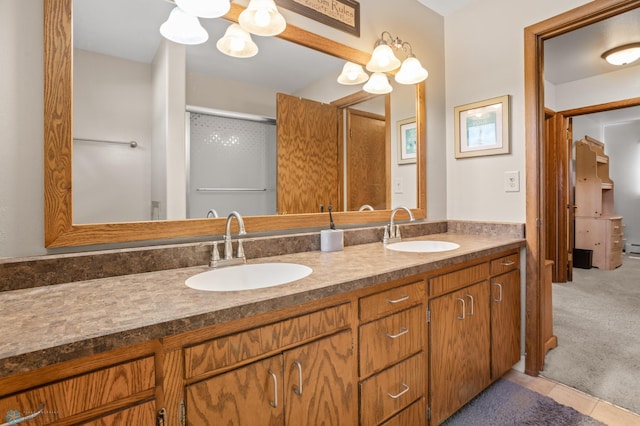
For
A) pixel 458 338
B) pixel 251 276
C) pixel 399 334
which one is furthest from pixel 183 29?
pixel 458 338

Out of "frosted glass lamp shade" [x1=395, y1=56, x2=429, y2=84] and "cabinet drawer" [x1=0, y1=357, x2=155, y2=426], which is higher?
"frosted glass lamp shade" [x1=395, y1=56, x2=429, y2=84]

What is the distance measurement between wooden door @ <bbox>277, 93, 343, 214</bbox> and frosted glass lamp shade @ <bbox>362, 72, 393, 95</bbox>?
311mm

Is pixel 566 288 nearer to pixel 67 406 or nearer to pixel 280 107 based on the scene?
pixel 280 107

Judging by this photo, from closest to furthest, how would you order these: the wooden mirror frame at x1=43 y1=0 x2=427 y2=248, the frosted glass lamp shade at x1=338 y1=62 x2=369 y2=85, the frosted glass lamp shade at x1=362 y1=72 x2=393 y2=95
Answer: the wooden mirror frame at x1=43 y1=0 x2=427 y2=248, the frosted glass lamp shade at x1=338 y1=62 x2=369 y2=85, the frosted glass lamp shade at x1=362 y1=72 x2=393 y2=95

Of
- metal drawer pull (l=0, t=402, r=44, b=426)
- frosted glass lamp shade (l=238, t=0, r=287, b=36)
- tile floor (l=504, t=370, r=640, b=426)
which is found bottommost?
tile floor (l=504, t=370, r=640, b=426)

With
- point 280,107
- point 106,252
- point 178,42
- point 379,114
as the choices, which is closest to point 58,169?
point 106,252

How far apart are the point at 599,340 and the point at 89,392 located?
120 inches

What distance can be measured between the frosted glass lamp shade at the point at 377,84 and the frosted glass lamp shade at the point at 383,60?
124 mm

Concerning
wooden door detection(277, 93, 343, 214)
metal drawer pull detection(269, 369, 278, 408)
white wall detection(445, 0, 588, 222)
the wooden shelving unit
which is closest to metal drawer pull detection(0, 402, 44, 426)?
metal drawer pull detection(269, 369, 278, 408)

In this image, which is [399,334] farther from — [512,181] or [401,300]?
[512,181]

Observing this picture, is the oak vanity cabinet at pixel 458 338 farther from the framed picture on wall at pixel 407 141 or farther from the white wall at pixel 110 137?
the white wall at pixel 110 137

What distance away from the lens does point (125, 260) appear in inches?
43.0

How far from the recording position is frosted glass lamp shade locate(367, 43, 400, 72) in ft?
5.84

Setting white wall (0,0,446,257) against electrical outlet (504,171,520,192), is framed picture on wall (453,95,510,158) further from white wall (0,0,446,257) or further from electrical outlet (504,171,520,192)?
white wall (0,0,446,257)
